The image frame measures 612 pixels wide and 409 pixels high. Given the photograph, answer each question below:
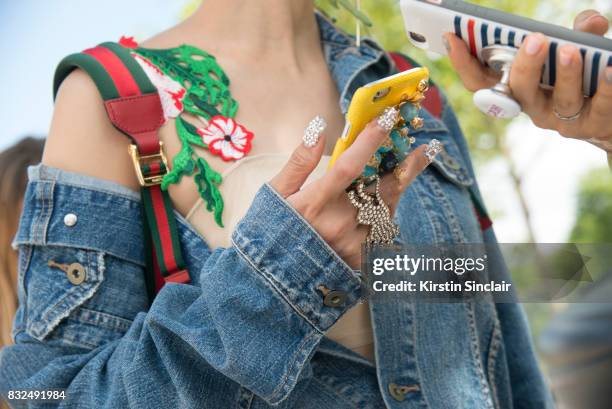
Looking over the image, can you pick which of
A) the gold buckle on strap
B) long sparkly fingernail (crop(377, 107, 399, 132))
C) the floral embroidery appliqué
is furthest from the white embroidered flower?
long sparkly fingernail (crop(377, 107, 399, 132))

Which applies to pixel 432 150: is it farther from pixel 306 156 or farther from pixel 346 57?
pixel 346 57

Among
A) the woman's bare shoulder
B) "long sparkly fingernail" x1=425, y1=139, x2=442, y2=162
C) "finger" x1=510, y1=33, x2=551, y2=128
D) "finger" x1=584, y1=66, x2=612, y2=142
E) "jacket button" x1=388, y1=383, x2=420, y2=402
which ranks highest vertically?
"finger" x1=584, y1=66, x2=612, y2=142

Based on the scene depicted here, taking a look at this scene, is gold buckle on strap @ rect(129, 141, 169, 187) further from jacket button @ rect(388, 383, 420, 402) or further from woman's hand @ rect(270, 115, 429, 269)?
jacket button @ rect(388, 383, 420, 402)

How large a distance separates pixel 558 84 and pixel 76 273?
996 mm

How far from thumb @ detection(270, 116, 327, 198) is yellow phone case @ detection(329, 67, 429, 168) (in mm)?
38

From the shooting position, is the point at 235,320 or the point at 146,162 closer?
the point at 235,320

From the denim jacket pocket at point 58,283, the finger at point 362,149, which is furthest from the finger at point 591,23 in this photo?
the denim jacket pocket at point 58,283

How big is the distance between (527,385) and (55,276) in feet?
4.03

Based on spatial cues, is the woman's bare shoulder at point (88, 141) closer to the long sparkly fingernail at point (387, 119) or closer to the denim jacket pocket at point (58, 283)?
the denim jacket pocket at point (58, 283)

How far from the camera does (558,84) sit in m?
1.31

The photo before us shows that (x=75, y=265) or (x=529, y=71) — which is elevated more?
(x=529, y=71)

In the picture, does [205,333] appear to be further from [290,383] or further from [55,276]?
[55,276]

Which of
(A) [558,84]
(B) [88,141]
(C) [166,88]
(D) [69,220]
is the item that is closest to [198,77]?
(C) [166,88]

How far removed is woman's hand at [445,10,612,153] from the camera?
1.24m
